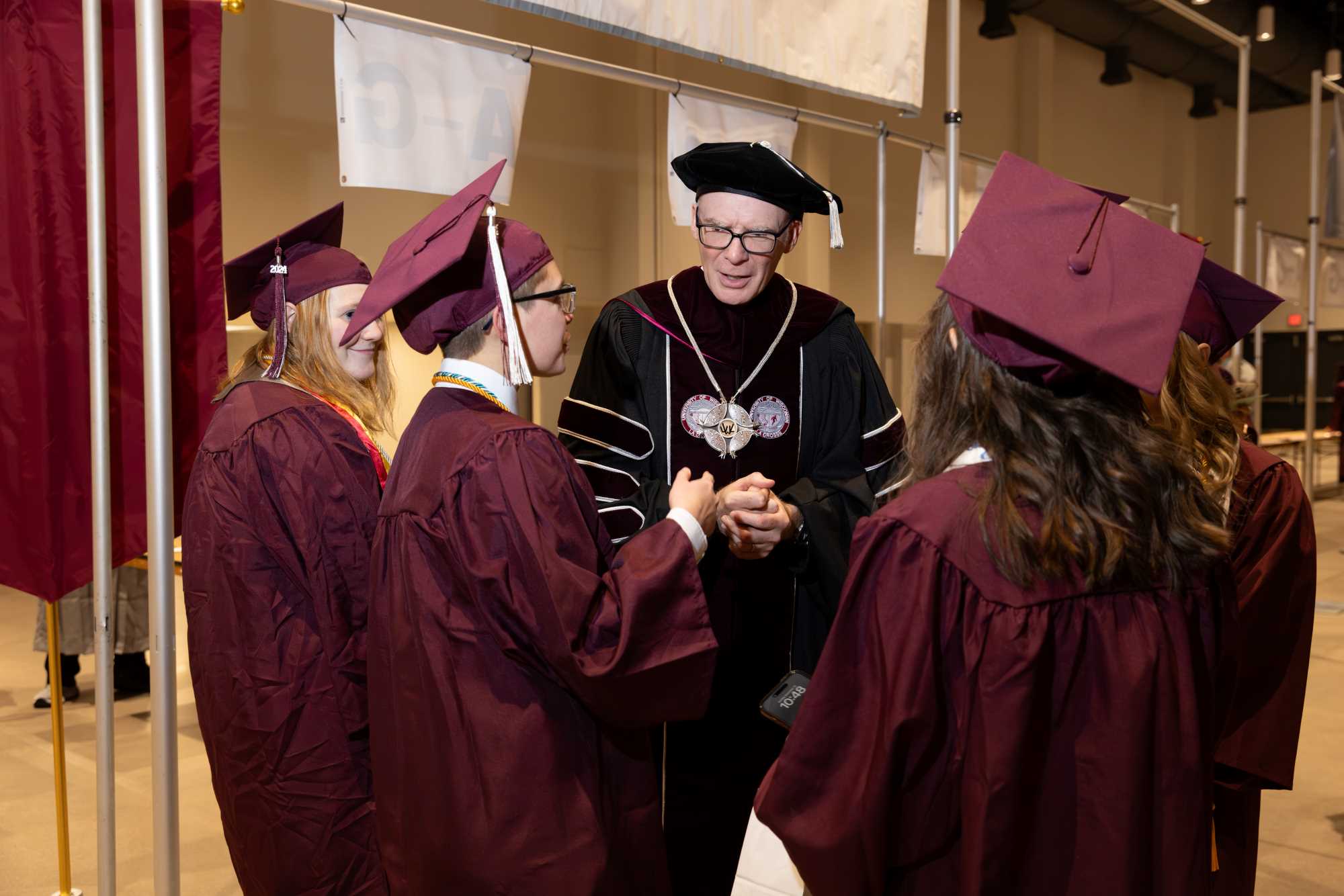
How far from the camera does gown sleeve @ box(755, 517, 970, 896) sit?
1.24 meters

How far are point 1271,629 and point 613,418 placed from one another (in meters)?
1.40

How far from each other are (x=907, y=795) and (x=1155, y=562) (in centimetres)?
40

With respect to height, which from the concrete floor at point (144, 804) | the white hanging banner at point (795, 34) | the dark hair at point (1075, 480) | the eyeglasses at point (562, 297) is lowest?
the concrete floor at point (144, 804)

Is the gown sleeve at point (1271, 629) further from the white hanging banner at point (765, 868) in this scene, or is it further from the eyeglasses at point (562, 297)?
the eyeglasses at point (562, 297)

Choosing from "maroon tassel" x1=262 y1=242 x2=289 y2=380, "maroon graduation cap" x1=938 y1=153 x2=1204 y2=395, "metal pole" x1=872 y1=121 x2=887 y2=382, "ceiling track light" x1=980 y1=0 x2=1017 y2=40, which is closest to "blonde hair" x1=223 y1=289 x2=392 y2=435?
"maroon tassel" x1=262 y1=242 x2=289 y2=380

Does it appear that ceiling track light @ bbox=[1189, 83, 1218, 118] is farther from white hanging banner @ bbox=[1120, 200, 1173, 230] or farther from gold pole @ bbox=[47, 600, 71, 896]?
gold pole @ bbox=[47, 600, 71, 896]

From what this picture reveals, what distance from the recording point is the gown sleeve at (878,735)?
49.0 inches

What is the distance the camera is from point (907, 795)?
4.26 ft

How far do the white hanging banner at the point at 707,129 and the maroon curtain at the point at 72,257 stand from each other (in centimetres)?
143

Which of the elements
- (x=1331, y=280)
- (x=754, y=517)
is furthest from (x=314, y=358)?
(x=1331, y=280)

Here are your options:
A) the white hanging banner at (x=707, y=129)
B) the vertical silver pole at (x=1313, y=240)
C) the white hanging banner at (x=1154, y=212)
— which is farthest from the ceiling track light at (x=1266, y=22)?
the white hanging banner at (x=707, y=129)

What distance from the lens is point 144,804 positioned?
3875 mm

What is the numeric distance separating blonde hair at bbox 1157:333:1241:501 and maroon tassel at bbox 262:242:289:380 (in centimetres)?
179

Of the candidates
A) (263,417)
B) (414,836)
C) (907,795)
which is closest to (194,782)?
(263,417)
